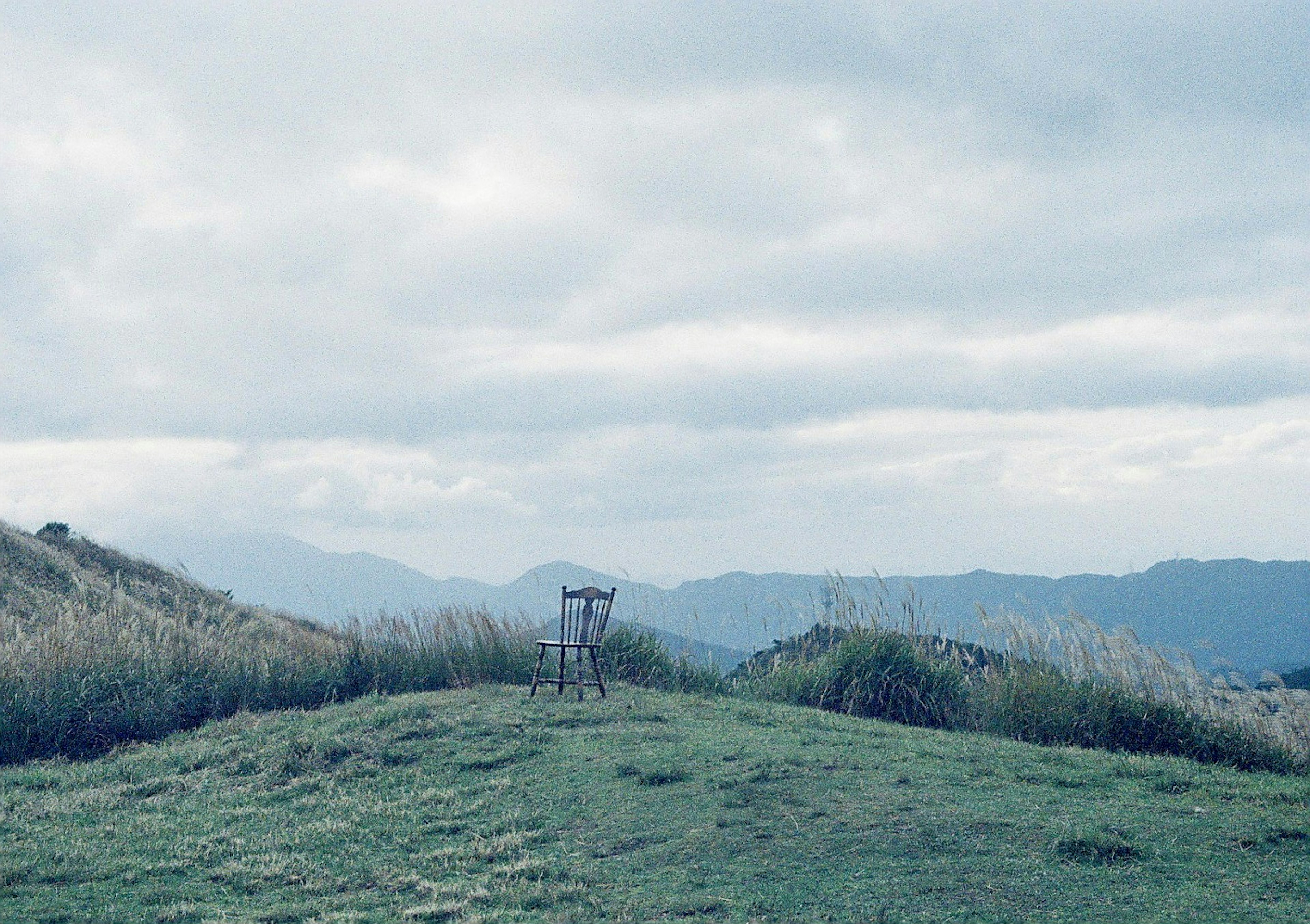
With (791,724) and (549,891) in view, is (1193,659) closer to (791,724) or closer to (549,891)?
(791,724)

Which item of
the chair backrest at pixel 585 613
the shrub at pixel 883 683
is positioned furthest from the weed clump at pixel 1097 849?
the chair backrest at pixel 585 613

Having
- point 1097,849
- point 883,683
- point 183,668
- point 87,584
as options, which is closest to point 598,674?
point 883,683

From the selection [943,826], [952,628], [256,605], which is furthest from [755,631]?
[256,605]

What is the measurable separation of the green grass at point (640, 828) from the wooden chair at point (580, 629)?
0.86 m

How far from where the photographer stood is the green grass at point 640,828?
5348 millimetres

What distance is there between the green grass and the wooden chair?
856 millimetres

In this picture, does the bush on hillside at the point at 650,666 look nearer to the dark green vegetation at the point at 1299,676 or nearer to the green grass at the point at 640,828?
the green grass at the point at 640,828

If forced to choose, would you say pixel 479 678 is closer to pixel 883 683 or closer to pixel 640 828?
pixel 883 683

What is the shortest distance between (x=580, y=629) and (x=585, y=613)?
12.5 inches

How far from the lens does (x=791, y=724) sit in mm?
9695

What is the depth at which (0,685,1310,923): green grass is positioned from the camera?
5348 millimetres

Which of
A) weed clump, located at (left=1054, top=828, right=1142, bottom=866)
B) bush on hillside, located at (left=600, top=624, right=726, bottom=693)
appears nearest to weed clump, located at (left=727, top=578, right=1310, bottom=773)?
bush on hillside, located at (left=600, top=624, right=726, bottom=693)

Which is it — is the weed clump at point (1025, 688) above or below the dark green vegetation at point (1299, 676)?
above

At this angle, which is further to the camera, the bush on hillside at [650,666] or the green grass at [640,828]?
the bush on hillside at [650,666]
